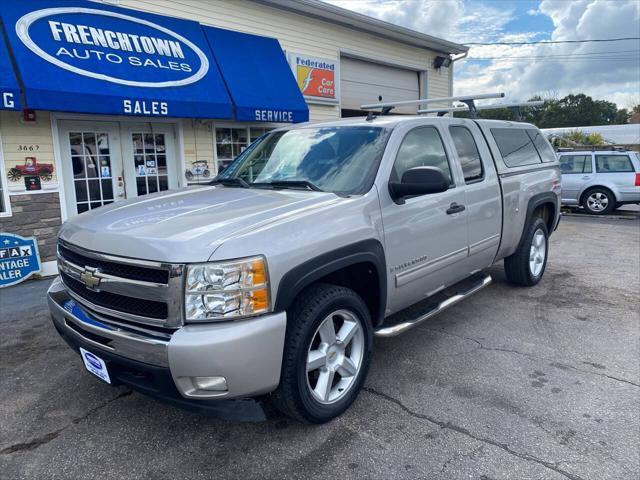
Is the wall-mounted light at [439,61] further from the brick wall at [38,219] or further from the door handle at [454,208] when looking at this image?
the door handle at [454,208]

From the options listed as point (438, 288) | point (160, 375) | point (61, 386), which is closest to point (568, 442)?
point (438, 288)

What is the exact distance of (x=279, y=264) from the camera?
2.55 m

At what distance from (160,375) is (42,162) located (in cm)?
601

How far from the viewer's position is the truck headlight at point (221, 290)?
2393 mm

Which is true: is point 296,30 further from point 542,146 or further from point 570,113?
point 570,113

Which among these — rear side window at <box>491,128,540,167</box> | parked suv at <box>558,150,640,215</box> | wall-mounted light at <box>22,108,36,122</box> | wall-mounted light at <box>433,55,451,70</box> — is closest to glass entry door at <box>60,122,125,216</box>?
wall-mounted light at <box>22,108,36,122</box>

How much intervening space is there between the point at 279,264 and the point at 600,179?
14343mm

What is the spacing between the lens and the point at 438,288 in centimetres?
415

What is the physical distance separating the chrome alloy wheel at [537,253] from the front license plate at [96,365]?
481 cm

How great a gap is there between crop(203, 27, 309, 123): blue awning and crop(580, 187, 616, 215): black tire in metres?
9.40

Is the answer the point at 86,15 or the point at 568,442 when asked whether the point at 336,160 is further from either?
the point at 86,15

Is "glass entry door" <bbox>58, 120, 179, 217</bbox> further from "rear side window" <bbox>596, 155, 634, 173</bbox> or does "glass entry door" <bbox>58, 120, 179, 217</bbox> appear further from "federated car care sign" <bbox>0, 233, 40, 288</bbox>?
"rear side window" <bbox>596, 155, 634, 173</bbox>

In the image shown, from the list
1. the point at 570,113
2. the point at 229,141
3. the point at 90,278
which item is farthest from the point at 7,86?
the point at 570,113

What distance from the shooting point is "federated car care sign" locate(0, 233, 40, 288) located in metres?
6.48
